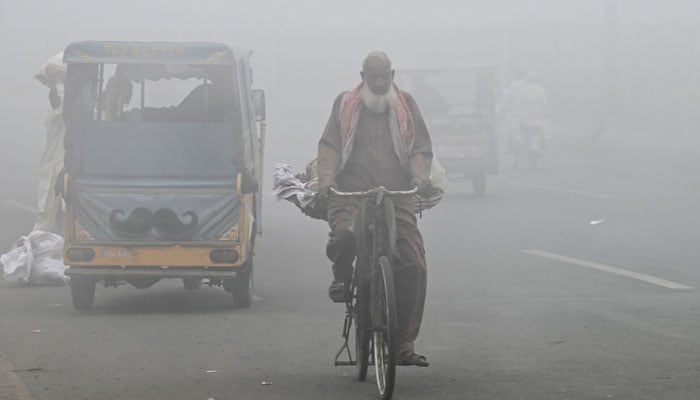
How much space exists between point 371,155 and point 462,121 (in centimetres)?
1464

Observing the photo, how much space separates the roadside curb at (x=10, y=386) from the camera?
26.2 feet

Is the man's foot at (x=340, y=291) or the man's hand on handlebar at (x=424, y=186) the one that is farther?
the man's foot at (x=340, y=291)

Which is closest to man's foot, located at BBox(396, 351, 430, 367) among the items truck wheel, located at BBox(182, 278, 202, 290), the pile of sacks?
truck wheel, located at BBox(182, 278, 202, 290)

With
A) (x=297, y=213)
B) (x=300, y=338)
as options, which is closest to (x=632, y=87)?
(x=297, y=213)

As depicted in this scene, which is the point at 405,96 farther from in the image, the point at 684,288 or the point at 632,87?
the point at 632,87

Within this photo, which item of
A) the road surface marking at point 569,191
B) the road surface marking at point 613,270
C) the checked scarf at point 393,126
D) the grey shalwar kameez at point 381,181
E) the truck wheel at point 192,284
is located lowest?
the road surface marking at point 569,191

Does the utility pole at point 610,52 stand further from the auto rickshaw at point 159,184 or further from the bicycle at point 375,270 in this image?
the bicycle at point 375,270

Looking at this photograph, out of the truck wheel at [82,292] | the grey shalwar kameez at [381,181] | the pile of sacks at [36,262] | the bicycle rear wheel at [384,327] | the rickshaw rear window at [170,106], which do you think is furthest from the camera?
the pile of sacks at [36,262]

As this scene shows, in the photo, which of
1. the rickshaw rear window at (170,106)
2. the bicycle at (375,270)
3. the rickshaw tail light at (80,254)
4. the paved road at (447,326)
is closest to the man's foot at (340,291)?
the bicycle at (375,270)

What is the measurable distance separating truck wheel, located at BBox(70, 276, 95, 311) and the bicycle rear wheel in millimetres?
4107

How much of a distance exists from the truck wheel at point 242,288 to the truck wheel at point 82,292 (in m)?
1.09

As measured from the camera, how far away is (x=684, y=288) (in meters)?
12.6

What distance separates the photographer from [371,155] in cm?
854

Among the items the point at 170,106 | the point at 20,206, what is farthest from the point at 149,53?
the point at 20,206
